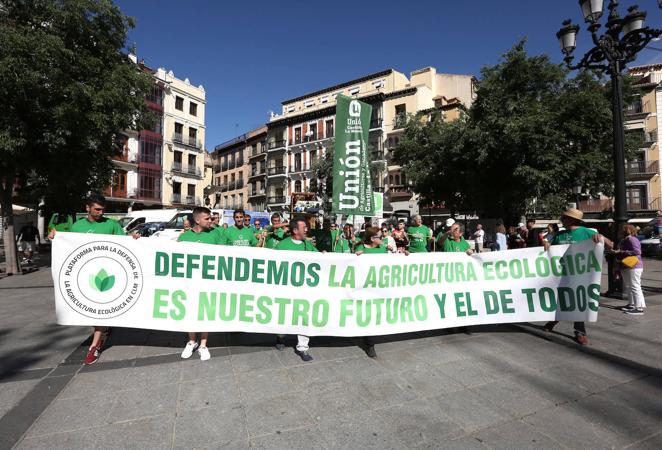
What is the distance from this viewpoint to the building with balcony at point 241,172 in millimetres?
47062

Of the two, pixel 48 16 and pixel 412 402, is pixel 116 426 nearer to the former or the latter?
pixel 412 402

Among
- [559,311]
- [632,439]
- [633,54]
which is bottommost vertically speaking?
[632,439]

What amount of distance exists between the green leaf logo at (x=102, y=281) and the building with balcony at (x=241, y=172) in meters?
42.5

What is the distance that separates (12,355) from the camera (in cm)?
423

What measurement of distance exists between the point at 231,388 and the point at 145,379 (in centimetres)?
96

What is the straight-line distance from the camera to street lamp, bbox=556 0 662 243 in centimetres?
725

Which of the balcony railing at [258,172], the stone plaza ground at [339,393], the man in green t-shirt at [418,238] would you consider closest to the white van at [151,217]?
the stone plaza ground at [339,393]

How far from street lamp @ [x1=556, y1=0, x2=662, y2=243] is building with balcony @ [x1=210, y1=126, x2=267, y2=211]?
1603 inches

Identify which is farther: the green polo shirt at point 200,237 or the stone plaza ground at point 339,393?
the green polo shirt at point 200,237

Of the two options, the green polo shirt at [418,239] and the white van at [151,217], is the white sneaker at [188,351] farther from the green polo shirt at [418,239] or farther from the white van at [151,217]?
the white van at [151,217]

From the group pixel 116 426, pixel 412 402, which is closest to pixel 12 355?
pixel 116 426

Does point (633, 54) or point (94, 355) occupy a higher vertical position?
point (633, 54)

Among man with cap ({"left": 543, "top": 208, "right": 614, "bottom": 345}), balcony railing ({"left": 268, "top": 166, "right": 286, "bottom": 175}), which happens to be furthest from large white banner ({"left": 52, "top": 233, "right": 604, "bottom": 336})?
balcony railing ({"left": 268, "top": 166, "right": 286, "bottom": 175})

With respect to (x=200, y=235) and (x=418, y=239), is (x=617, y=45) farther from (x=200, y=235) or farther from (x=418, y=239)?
(x=200, y=235)
